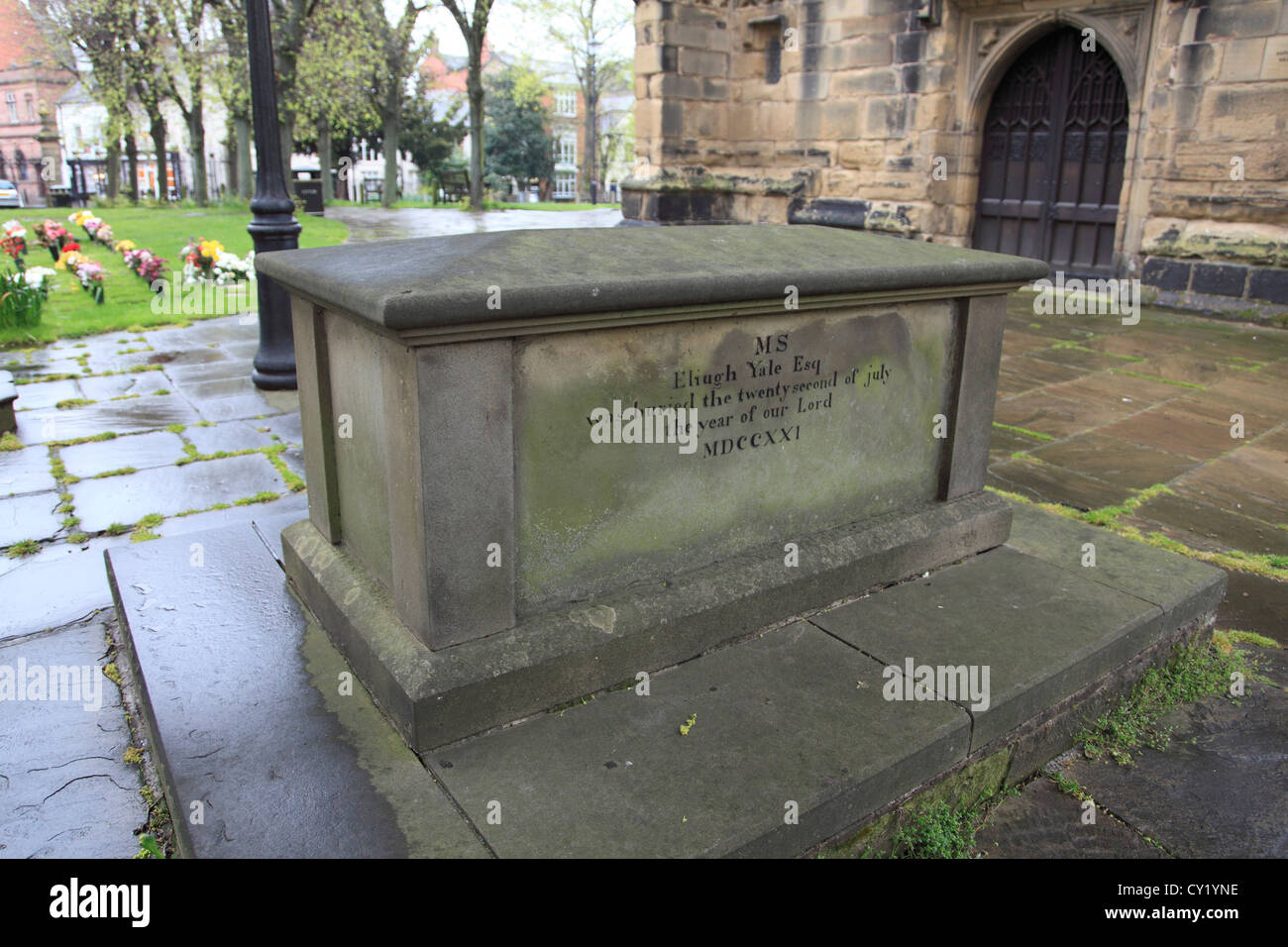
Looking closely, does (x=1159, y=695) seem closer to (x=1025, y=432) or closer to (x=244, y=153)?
(x=1025, y=432)

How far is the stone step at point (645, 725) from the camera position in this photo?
81.7 inches

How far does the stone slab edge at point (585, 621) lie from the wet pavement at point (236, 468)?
722 mm

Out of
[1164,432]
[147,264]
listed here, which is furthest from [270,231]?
[1164,432]

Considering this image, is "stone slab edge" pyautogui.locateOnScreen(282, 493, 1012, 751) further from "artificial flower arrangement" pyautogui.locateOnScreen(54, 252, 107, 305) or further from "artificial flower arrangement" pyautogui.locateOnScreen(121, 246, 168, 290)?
"artificial flower arrangement" pyautogui.locateOnScreen(121, 246, 168, 290)

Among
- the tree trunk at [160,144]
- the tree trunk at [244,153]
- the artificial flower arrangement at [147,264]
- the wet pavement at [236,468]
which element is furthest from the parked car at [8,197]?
the wet pavement at [236,468]

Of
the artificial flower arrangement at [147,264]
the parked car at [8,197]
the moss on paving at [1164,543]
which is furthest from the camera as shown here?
the parked car at [8,197]

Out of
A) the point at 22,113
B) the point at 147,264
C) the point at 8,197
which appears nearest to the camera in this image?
the point at 147,264

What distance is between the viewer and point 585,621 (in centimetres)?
258

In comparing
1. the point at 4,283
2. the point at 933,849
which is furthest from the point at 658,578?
the point at 4,283

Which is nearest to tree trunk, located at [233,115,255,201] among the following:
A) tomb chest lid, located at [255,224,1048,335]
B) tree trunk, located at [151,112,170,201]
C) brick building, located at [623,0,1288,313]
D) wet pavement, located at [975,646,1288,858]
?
tree trunk, located at [151,112,170,201]

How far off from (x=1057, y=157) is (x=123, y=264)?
1219 centimetres

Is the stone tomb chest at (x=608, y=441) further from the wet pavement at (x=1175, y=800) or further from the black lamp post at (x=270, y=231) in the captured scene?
the black lamp post at (x=270, y=231)

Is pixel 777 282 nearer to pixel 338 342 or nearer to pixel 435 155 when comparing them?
pixel 338 342
